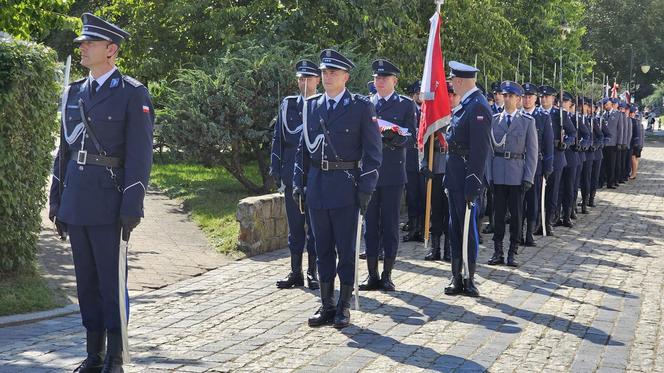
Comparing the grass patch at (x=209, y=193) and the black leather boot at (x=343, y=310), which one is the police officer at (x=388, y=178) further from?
the grass patch at (x=209, y=193)

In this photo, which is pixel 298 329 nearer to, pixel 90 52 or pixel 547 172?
pixel 90 52

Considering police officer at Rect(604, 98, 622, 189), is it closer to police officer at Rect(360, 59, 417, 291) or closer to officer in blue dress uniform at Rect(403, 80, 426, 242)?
officer in blue dress uniform at Rect(403, 80, 426, 242)

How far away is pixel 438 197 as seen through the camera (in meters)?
12.5

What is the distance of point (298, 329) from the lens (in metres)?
8.12

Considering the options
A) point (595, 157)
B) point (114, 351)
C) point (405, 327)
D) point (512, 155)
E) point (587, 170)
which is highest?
point (512, 155)

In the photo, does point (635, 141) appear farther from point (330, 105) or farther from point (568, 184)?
point (330, 105)

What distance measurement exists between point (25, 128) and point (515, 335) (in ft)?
15.5

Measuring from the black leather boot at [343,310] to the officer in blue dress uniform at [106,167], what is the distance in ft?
6.89

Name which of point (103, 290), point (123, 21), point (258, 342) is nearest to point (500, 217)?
point (258, 342)

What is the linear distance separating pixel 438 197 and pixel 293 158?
300 cm

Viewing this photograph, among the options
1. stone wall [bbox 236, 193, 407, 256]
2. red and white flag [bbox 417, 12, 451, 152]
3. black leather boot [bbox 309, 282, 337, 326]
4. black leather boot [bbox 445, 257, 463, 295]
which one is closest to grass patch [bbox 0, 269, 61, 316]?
black leather boot [bbox 309, 282, 337, 326]

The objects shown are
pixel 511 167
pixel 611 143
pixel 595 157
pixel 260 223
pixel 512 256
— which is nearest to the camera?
pixel 512 256

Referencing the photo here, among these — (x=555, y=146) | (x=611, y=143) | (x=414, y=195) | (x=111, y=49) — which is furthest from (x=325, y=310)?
(x=611, y=143)

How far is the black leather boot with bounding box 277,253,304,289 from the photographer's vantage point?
32.9ft
